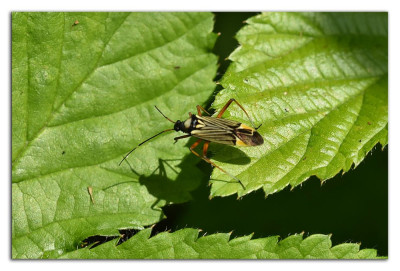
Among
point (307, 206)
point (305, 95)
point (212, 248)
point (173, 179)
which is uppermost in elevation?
point (305, 95)

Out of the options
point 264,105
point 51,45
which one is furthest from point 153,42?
point 264,105

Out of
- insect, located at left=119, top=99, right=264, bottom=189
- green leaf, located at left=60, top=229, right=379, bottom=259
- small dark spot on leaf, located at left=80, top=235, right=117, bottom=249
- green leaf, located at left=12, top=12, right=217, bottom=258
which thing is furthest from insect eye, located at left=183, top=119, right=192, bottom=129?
small dark spot on leaf, located at left=80, top=235, right=117, bottom=249

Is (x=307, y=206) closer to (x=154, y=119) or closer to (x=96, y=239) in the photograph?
(x=154, y=119)

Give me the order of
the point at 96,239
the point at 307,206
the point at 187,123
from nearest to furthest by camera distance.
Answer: the point at 96,239
the point at 187,123
the point at 307,206

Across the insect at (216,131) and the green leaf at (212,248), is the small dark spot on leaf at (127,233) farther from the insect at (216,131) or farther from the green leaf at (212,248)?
the insect at (216,131)

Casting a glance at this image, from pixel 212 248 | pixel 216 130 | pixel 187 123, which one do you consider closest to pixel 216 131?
pixel 216 130

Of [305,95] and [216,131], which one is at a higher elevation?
[305,95]

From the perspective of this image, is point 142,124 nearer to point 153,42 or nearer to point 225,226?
point 153,42

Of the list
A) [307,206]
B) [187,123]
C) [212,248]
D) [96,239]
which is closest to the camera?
[212,248]
